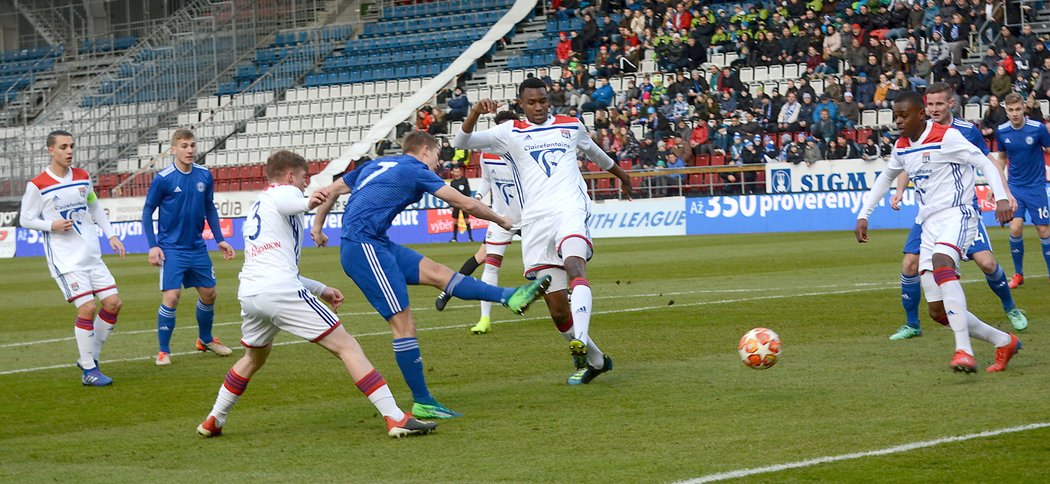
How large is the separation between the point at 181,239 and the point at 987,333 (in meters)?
7.49

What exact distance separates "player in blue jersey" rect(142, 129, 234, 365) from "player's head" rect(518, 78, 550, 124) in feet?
12.7

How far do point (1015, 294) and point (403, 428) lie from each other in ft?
31.1

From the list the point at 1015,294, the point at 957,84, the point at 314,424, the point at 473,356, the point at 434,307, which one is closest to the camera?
the point at 314,424

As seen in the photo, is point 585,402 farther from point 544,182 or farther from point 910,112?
point 910,112

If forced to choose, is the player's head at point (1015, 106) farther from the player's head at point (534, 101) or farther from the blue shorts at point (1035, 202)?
the player's head at point (534, 101)

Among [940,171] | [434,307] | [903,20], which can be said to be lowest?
[434,307]

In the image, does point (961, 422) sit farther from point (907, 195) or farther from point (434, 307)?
point (907, 195)

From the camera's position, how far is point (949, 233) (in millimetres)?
9711

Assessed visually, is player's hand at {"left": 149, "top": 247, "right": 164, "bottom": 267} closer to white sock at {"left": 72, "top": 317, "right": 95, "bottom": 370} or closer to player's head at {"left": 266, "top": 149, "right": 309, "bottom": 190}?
white sock at {"left": 72, "top": 317, "right": 95, "bottom": 370}

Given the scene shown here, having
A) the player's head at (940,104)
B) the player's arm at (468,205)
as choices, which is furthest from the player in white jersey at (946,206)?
the player's arm at (468,205)

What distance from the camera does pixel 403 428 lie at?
7.80 m

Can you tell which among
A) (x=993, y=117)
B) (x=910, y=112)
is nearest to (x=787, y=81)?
(x=993, y=117)

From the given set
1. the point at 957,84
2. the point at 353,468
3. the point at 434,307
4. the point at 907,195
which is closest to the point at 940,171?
the point at 353,468

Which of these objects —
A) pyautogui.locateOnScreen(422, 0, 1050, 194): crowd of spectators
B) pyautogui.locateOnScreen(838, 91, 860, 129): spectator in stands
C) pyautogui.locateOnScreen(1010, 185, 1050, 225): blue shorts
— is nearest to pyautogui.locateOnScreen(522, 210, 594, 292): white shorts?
pyautogui.locateOnScreen(1010, 185, 1050, 225): blue shorts
